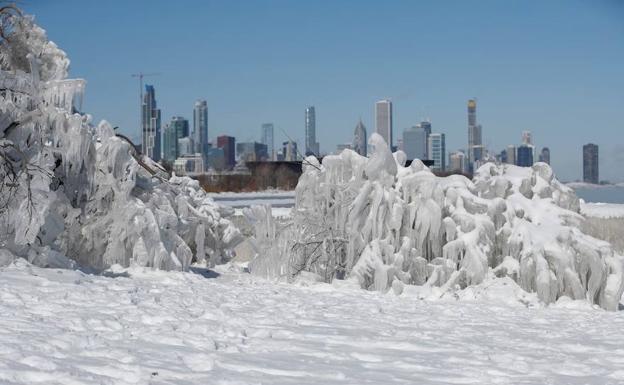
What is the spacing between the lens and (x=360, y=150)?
14.9 meters

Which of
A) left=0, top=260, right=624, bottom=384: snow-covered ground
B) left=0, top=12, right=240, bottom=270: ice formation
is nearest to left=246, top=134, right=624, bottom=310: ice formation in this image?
left=0, top=260, right=624, bottom=384: snow-covered ground

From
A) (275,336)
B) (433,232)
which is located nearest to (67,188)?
(433,232)

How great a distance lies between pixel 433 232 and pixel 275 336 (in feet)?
19.4

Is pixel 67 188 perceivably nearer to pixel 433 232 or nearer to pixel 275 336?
pixel 433 232

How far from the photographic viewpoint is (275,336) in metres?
7.41

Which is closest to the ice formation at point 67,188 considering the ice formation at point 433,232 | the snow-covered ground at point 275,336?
the snow-covered ground at point 275,336

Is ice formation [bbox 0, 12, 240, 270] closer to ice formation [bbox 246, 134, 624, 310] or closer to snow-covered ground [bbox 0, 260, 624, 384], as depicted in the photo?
snow-covered ground [bbox 0, 260, 624, 384]

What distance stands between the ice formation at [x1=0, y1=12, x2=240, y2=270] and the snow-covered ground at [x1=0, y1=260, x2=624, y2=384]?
105cm

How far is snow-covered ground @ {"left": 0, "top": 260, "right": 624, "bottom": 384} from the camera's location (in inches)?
221

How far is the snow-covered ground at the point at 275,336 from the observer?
562 centimetres

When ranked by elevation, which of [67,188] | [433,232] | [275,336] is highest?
[67,188]

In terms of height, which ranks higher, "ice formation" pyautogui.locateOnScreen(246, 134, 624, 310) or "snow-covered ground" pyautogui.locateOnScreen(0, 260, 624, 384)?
"ice formation" pyautogui.locateOnScreen(246, 134, 624, 310)

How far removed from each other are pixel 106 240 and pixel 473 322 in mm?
6939

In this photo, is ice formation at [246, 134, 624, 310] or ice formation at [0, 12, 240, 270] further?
ice formation at [246, 134, 624, 310]
